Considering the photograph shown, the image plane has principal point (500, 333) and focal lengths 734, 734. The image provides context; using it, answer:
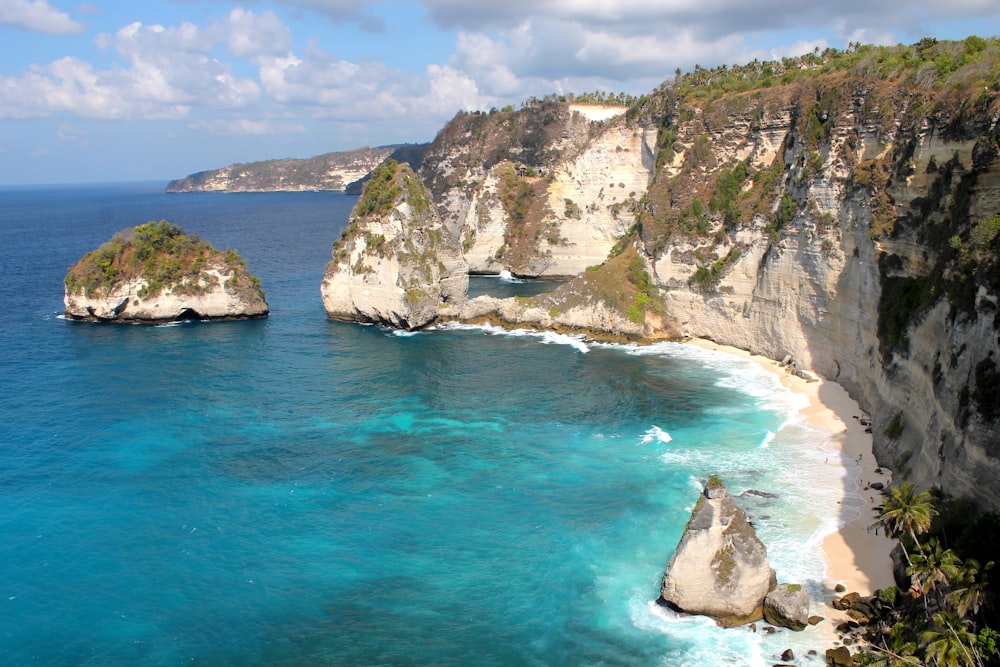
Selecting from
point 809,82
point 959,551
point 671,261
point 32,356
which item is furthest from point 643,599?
point 32,356

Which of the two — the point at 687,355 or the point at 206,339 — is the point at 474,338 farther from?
the point at 206,339

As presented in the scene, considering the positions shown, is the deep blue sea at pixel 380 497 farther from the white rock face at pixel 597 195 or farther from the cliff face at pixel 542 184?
the cliff face at pixel 542 184

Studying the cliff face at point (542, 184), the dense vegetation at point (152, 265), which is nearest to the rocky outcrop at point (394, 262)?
the dense vegetation at point (152, 265)

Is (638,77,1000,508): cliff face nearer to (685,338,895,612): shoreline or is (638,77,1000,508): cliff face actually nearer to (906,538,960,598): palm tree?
(685,338,895,612): shoreline

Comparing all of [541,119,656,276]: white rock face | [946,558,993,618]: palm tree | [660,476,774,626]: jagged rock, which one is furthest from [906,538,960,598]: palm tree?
[541,119,656,276]: white rock face

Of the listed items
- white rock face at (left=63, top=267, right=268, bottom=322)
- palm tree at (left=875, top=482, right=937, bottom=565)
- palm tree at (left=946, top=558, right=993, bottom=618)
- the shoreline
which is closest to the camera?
palm tree at (left=946, top=558, right=993, bottom=618)

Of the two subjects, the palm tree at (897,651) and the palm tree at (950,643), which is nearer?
the palm tree at (950,643)

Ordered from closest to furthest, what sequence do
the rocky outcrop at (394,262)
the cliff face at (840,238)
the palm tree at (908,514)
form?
the palm tree at (908,514) → the cliff face at (840,238) → the rocky outcrop at (394,262)
